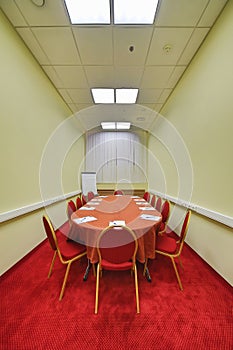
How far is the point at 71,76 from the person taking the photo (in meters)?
3.15

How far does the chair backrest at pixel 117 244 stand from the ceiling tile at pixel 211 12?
2.80m

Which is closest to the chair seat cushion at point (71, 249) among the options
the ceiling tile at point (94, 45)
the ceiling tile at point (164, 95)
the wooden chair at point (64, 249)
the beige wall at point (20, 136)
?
the wooden chair at point (64, 249)

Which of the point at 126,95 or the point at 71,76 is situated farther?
the point at 126,95

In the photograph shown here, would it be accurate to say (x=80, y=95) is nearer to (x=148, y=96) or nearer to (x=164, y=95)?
(x=148, y=96)

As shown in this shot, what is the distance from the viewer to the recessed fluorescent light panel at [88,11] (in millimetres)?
1834

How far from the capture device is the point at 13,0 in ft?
6.01

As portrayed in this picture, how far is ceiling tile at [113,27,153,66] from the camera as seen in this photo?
2201 mm

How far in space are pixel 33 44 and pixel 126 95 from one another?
6.90 feet

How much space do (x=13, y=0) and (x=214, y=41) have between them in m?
2.60

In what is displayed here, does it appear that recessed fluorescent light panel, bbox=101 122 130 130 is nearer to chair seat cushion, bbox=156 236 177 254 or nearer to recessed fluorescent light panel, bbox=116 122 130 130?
recessed fluorescent light panel, bbox=116 122 130 130

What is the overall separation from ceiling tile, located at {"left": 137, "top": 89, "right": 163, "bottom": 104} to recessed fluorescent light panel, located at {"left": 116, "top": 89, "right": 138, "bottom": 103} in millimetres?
128

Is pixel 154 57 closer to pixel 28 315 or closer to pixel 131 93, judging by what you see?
pixel 131 93

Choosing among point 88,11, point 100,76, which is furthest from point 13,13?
point 100,76

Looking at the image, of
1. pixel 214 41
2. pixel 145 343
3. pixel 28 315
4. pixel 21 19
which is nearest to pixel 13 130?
pixel 21 19
